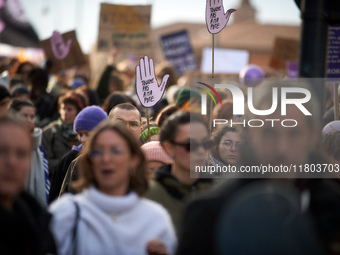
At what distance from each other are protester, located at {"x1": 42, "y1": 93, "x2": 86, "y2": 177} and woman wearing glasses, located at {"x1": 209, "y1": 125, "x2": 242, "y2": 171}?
2017mm

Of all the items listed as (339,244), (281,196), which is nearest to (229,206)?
(281,196)

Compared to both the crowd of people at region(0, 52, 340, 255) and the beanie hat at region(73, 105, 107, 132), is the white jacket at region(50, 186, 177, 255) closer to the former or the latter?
the crowd of people at region(0, 52, 340, 255)

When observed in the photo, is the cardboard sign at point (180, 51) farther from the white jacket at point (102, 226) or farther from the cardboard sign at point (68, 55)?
the white jacket at point (102, 226)

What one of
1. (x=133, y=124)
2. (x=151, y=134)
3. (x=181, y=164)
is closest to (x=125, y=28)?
(x=151, y=134)

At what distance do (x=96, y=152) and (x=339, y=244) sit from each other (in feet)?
4.30

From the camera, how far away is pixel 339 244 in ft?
11.0

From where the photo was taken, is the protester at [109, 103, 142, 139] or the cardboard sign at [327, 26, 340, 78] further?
the cardboard sign at [327, 26, 340, 78]

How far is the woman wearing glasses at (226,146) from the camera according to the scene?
6.36m

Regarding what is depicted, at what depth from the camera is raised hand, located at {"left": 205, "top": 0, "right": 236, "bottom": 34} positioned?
296 inches

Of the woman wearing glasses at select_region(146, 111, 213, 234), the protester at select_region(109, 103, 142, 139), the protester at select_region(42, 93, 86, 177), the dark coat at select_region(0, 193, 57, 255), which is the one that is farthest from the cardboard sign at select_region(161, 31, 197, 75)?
the dark coat at select_region(0, 193, 57, 255)

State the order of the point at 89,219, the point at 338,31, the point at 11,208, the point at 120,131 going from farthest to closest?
the point at 338,31 → the point at 120,131 → the point at 89,219 → the point at 11,208

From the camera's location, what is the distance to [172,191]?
181 inches

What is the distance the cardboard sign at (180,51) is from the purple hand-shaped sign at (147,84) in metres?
10.0

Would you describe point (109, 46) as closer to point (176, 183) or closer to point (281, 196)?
point (176, 183)
